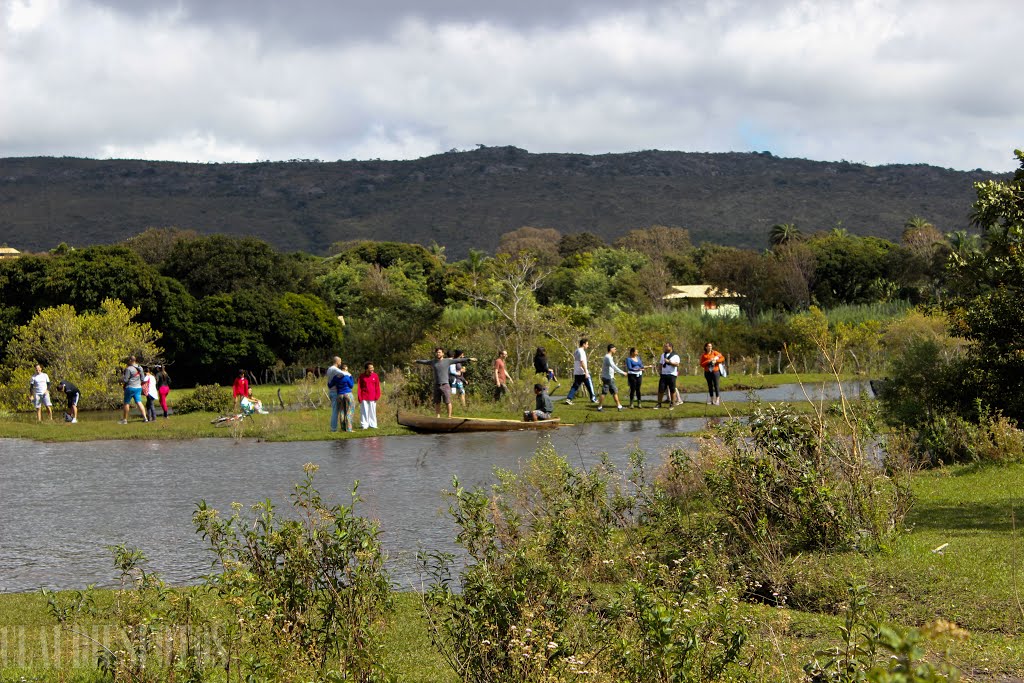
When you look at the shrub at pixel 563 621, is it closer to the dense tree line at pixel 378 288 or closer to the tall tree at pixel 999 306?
the tall tree at pixel 999 306

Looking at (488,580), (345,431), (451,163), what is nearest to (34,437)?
(345,431)

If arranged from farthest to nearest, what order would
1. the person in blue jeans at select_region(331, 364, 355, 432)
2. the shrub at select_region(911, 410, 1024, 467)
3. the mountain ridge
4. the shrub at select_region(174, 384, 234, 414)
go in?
the mountain ridge
the shrub at select_region(174, 384, 234, 414)
the person in blue jeans at select_region(331, 364, 355, 432)
the shrub at select_region(911, 410, 1024, 467)

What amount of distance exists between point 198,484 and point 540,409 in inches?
401

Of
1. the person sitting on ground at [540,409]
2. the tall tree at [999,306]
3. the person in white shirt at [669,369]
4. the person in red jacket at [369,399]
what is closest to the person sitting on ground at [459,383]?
the person sitting on ground at [540,409]

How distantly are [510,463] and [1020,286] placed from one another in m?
8.43

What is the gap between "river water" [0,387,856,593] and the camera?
466 inches

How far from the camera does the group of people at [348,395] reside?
25.3 meters

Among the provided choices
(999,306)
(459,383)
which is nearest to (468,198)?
(459,383)

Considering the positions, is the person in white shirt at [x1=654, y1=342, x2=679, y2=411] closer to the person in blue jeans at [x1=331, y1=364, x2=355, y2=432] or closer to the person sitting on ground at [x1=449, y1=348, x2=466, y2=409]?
the person sitting on ground at [x1=449, y1=348, x2=466, y2=409]

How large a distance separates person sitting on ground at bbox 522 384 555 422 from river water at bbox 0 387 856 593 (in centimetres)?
93

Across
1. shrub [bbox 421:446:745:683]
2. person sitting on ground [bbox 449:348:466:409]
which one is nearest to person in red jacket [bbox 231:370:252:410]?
person sitting on ground [bbox 449:348:466:409]

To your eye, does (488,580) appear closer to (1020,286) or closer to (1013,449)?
(1013,449)

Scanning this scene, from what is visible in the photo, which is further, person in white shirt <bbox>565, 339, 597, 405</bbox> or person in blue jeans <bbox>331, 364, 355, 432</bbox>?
person in white shirt <bbox>565, 339, 597, 405</bbox>

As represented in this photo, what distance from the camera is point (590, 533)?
367 inches
